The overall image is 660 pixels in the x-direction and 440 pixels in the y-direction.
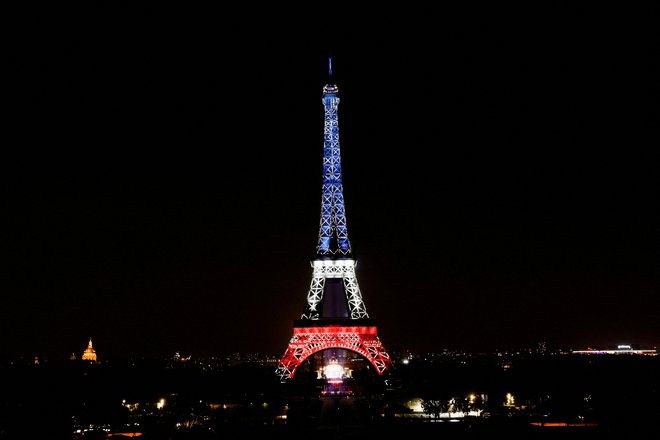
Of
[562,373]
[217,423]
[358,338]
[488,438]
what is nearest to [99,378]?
[358,338]

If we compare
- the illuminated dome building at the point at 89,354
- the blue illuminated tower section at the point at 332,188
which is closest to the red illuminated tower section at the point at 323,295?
the blue illuminated tower section at the point at 332,188

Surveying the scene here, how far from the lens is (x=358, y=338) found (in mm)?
71438

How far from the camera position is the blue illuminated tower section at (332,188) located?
242 ft

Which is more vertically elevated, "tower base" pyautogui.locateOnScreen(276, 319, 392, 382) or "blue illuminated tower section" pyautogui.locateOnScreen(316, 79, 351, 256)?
"blue illuminated tower section" pyautogui.locateOnScreen(316, 79, 351, 256)

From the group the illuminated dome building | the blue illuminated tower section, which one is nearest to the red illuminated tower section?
the blue illuminated tower section

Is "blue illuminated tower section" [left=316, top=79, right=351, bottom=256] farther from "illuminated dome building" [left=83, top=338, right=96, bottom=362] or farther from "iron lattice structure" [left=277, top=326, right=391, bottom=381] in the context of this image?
"illuminated dome building" [left=83, top=338, right=96, bottom=362]

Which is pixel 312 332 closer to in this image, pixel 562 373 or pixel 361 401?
pixel 361 401

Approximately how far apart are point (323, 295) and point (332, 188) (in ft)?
33.6

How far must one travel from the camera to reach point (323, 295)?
72562 millimetres

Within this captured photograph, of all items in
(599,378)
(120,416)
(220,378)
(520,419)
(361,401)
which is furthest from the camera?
(220,378)

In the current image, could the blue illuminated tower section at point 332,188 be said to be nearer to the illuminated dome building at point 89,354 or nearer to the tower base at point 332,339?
the tower base at point 332,339

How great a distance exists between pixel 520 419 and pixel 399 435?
32.6ft

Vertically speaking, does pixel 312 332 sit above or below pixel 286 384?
above

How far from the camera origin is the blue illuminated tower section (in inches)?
2904
